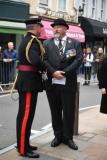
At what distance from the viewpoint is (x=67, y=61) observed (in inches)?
260

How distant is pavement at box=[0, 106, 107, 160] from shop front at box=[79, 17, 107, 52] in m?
19.6

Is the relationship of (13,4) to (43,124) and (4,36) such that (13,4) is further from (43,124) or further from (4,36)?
(43,124)

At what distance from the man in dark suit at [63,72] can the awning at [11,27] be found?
1402 cm

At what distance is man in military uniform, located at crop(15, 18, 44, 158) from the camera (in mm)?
6285

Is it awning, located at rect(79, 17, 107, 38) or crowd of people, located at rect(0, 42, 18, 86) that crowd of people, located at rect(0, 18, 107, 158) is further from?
awning, located at rect(79, 17, 107, 38)

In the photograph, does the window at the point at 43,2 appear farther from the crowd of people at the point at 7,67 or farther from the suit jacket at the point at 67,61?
the suit jacket at the point at 67,61

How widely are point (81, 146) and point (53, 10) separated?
19.0m

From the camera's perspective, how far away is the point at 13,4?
22.1 meters

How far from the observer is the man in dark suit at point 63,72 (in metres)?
6.58

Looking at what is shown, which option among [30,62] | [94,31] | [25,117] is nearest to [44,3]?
[94,31]

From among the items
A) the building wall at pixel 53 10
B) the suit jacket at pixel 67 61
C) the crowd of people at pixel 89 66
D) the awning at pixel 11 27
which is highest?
the building wall at pixel 53 10

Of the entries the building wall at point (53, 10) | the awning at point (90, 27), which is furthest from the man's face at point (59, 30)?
the awning at point (90, 27)

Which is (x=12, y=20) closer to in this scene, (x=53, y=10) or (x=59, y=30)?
(x=53, y=10)

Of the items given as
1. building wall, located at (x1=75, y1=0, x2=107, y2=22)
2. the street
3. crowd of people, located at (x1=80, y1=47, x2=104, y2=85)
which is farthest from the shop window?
the street
